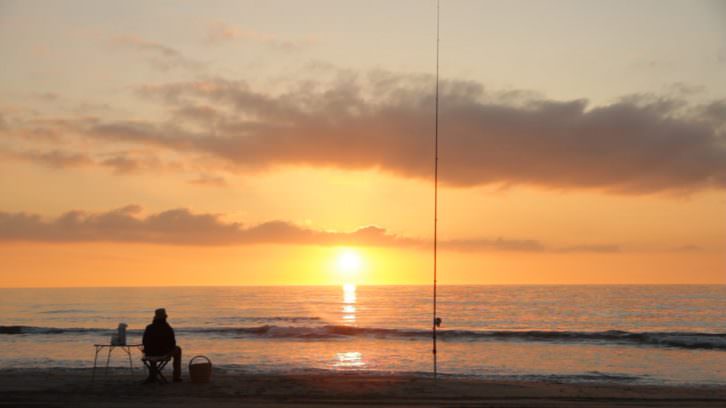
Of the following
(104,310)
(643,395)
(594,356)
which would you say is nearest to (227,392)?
(643,395)

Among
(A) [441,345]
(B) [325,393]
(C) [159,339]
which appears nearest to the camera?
(B) [325,393]

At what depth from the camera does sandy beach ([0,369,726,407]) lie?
35.9 feet

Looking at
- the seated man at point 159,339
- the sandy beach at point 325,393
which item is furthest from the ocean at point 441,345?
the seated man at point 159,339

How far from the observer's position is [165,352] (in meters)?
12.9

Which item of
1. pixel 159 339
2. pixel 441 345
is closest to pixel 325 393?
pixel 159 339

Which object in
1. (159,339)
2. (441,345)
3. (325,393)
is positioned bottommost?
(441,345)

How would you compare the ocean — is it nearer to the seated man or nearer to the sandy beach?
the sandy beach

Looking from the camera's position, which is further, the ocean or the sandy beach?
the ocean

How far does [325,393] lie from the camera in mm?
11961

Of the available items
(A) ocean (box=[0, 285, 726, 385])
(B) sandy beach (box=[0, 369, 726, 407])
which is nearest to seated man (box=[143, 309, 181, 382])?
(B) sandy beach (box=[0, 369, 726, 407])

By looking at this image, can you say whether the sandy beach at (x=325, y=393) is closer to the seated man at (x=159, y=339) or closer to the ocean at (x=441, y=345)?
the seated man at (x=159, y=339)

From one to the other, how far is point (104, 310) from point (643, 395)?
2179 inches

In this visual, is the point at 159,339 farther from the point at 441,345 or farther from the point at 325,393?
the point at 441,345

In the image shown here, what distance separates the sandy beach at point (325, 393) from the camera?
10930mm
